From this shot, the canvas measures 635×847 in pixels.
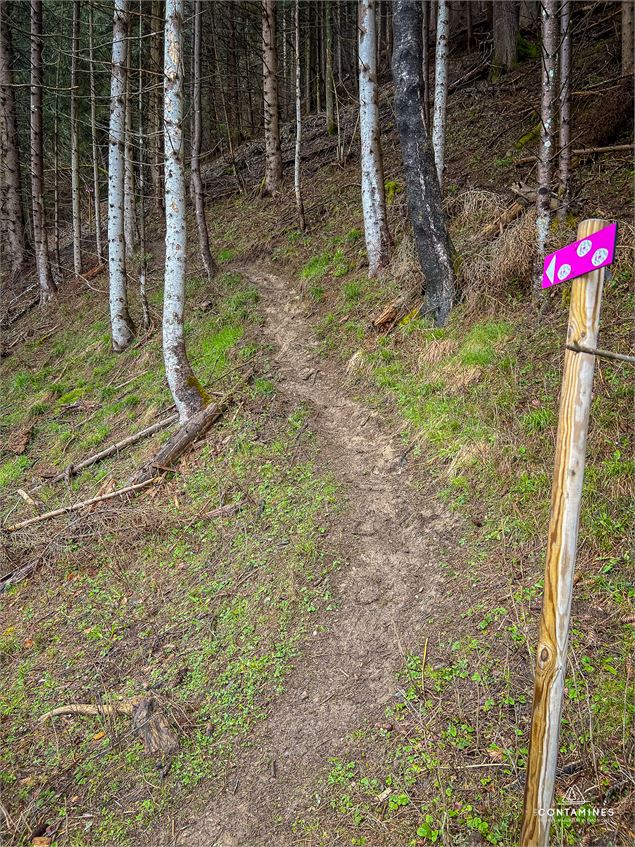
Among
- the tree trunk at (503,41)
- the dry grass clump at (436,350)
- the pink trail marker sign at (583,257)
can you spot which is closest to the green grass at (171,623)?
the dry grass clump at (436,350)

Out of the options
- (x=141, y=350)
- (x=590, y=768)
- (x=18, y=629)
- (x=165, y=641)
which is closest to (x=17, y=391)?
(x=141, y=350)

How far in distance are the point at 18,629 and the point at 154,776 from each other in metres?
3.09

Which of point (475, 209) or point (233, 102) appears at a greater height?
point (233, 102)

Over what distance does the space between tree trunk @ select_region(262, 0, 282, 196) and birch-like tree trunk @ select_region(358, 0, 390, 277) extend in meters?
7.66

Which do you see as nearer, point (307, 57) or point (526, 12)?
point (526, 12)

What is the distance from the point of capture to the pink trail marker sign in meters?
2.25

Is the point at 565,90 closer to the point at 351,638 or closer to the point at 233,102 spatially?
the point at 351,638

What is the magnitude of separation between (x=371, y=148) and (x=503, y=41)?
9.89 metres

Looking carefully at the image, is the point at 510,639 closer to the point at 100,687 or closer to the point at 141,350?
the point at 100,687

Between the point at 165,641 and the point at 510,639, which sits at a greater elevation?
the point at 510,639

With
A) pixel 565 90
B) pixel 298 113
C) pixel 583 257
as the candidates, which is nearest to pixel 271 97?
A: pixel 298 113

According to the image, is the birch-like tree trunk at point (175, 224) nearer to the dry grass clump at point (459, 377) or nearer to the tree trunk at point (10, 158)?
the dry grass clump at point (459, 377)

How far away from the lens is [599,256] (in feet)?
7.52

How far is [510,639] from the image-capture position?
13.2 ft
